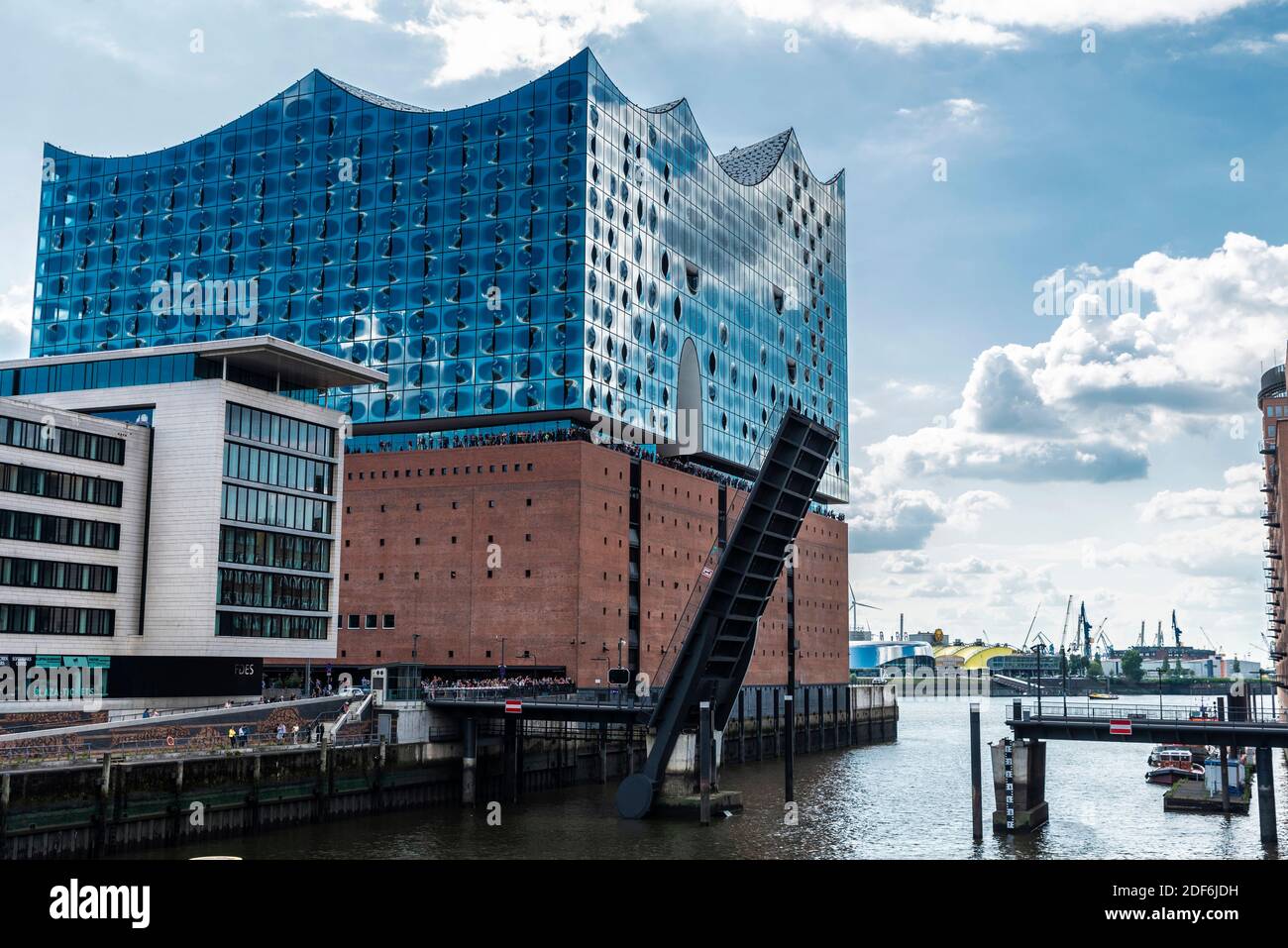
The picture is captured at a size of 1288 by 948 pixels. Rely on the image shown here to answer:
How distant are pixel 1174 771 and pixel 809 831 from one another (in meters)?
35.2

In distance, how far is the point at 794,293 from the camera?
13500 centimetres

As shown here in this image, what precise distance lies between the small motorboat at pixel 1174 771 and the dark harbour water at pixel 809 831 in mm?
1659

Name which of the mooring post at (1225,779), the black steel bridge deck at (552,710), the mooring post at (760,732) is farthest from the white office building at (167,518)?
the mooring post at (1225,779)

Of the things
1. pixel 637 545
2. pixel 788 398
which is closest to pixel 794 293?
pixel 788 398

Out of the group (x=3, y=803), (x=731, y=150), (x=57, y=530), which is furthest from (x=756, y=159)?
(x=3, y=803)

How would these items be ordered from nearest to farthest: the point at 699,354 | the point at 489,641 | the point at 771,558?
1. the point at 771,558
2. the point at 489,641
3. the point at 699,354

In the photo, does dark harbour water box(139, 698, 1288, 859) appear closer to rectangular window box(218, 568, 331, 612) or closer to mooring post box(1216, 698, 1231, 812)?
mooring post box(1216, 698, 1231, 812)

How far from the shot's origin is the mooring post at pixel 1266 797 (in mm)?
47000

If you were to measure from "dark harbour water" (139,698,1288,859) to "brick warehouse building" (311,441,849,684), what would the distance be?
19.5 m

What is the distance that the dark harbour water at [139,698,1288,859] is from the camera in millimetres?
47000

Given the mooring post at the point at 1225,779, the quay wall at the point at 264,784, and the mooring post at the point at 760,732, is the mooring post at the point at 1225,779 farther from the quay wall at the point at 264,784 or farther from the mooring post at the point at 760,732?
the mooring post at the point at 760,732

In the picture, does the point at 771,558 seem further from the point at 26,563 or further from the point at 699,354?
the point at 699,354

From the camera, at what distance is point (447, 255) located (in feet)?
328
